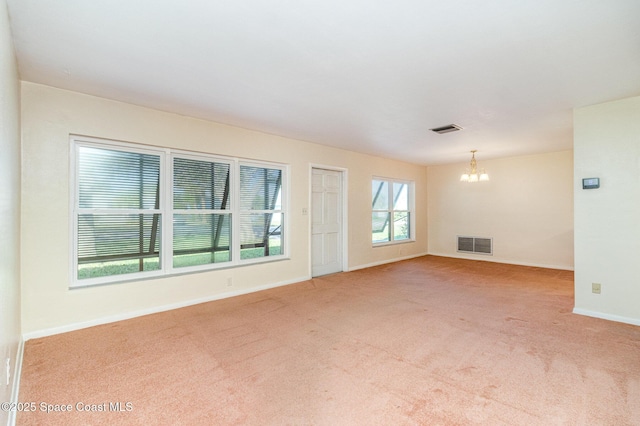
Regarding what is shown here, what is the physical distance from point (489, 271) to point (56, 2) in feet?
22.5

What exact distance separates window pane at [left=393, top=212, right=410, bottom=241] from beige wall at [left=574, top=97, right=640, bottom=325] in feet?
12.9

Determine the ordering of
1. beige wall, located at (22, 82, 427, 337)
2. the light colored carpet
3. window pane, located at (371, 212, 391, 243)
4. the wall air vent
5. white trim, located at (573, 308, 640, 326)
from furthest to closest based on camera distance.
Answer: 1. the wall air vent
2. window pane, located at (371, 212, 391, 243)
3. white trim, located at (573, 308, 640, 326)
4. beige wall, located at (22, 82, 427, 337)
5. the light colored carpet

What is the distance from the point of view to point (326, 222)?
5.69 metres

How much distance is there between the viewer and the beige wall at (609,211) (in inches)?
127

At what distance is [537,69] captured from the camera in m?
2.55

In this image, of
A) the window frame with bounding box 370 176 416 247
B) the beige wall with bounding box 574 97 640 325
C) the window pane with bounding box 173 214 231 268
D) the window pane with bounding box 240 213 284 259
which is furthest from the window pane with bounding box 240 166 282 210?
the beige wall with bounding box 574 97 640 325

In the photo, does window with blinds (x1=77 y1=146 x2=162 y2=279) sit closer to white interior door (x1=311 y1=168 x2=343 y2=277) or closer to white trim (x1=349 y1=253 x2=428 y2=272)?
white interior door (x1=311 y1=168 x2=343 y2=277)

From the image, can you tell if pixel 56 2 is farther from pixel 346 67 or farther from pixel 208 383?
pixel 208 383

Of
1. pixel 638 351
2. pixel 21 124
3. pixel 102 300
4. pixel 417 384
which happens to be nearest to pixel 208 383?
pixel 417 384

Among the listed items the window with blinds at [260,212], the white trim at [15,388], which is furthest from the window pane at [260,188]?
the white trim at [15,388]

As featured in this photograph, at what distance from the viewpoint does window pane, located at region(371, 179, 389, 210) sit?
22.1ft

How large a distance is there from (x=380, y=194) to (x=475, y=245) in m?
2.65

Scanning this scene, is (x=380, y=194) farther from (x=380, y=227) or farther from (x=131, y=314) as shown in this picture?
(x=131, y=314)

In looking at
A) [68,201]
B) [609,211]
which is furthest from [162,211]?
[609,211]
